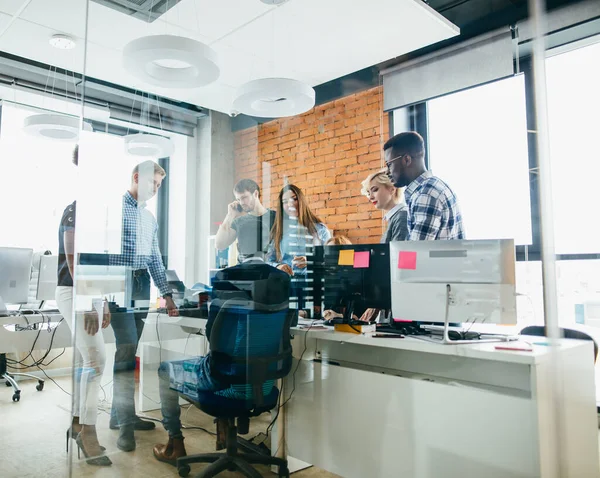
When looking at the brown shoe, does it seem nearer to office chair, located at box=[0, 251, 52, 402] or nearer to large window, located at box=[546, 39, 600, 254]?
office chair, located at box=[0, 251, 52, 402]

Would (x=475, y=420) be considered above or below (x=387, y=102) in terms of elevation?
below

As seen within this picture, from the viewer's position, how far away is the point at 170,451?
253 centimetres

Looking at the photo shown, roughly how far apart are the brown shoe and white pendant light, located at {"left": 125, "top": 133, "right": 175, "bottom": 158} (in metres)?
1.64

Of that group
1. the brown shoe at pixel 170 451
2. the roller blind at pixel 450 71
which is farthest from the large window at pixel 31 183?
the roller blind at pixel 450 71

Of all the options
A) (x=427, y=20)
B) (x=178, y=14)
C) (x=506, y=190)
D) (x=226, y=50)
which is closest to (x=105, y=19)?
(x=178, y=14)

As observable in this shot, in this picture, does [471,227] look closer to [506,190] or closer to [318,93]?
[506,190]

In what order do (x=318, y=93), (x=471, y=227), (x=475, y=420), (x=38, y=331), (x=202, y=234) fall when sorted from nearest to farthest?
(x=475, y=420) < (x=471, y=227) < (x=202, y=234) < (x=38, y=331) < (x=318, y=93)

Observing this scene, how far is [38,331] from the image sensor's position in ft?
11.2

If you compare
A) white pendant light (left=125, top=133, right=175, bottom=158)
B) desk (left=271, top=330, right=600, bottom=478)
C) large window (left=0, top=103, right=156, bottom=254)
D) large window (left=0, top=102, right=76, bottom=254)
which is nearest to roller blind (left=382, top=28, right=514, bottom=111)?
white pendant light (left=125, top=133, right=175, bottom=158)

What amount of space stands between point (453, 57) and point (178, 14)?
197 centimetres

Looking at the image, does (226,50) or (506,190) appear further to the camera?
(226,50)

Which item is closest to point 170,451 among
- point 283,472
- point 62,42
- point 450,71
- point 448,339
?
point 283,472

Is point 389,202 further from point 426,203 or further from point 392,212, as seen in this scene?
point 426,203

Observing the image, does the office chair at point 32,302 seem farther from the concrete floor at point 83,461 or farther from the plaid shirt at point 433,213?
the plaid shirt at point 433,213
